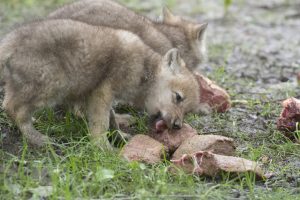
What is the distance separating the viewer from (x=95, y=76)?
18.5ft

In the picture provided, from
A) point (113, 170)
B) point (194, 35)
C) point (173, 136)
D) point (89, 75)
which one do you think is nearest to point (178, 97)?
point (173, 136)

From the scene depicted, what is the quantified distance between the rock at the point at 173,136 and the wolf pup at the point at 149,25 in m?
1.04

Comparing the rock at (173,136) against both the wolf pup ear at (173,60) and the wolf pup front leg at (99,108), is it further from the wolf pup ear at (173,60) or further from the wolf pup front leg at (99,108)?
the wolf pup ear at (173,60)

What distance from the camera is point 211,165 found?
504 cm

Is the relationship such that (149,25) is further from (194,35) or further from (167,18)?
(167,18)

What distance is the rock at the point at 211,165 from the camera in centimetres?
502

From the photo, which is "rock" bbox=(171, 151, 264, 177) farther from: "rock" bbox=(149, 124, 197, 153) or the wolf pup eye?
the wolf pup eye

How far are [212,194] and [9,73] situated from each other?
190cm

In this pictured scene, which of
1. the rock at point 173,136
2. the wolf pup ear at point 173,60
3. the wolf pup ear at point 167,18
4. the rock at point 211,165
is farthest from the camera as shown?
the wolf pup ear at point 167,18

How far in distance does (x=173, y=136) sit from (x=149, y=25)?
164cm

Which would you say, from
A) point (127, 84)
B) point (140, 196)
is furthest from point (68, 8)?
point (140, 196)

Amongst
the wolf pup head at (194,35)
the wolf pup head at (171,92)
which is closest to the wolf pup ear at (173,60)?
the wolf pup head at (171,92)

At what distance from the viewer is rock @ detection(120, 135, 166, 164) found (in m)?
5.19

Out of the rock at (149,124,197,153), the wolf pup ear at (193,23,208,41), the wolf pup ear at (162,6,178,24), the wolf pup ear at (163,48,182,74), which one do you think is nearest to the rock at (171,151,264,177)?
the rock at (149,124,197,153)
